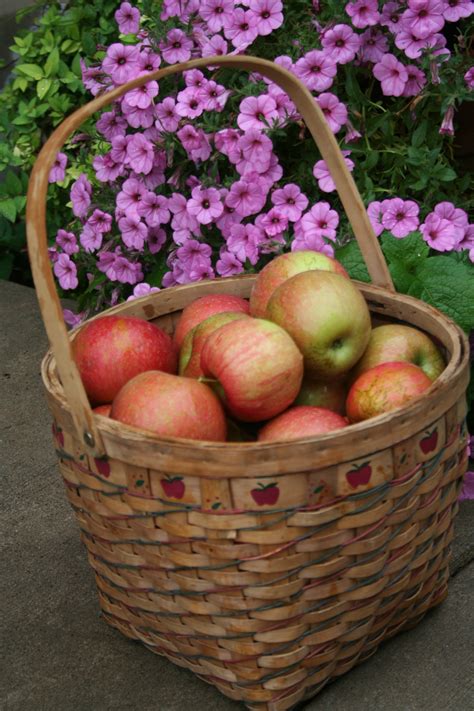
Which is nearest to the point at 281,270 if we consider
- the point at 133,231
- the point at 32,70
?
the point at 133,231

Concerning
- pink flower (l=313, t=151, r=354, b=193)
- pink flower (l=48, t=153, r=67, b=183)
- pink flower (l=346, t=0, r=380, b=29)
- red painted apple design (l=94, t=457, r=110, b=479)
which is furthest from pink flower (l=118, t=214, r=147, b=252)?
red painted apple design (l=94, t=457, r=110, b=479)

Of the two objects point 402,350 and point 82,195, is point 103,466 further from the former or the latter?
point 82,195

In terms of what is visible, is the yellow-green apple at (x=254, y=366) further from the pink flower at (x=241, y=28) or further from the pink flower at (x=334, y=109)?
the pink flower at (x=241, y=28)

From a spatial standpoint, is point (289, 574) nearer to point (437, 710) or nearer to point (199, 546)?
point (199, 546)

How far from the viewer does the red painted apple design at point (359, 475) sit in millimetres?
1491

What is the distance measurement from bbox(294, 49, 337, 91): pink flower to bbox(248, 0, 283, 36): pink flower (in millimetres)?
126

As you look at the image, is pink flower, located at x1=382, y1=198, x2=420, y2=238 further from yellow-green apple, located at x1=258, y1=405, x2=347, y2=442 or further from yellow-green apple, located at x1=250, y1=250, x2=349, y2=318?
yellow-green apple, located at x1=258, y1=405, x2=347, y2=442

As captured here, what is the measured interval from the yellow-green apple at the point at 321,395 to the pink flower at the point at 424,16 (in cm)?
102

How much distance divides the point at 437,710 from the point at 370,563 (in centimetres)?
32

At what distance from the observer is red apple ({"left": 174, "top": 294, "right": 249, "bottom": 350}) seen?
1.98 metres

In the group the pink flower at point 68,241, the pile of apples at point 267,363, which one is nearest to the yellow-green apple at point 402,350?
the pile of apples at point 267,363

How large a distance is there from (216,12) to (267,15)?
0.15 m

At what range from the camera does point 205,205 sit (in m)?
2.54

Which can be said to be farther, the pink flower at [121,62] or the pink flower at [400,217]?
the pink flower at [121,62]
